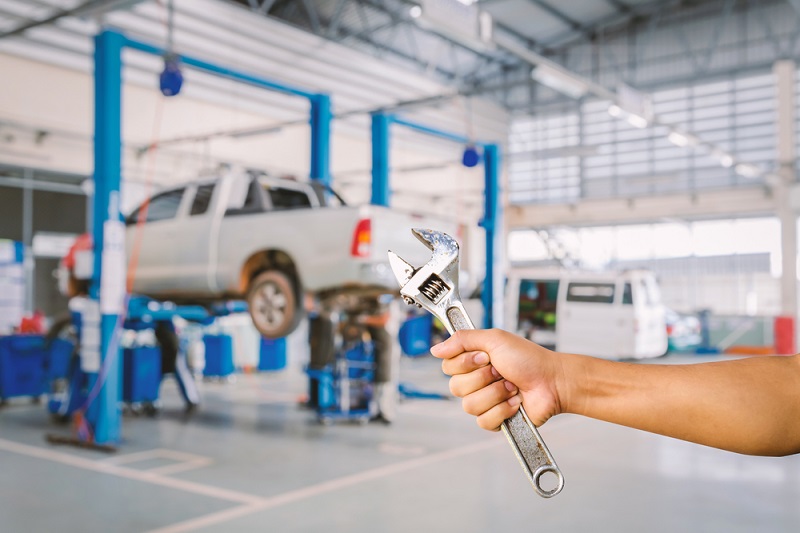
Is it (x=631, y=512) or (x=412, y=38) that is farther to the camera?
(x=412, y=38)

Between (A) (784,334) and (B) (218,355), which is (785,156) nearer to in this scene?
(A) (784,334)

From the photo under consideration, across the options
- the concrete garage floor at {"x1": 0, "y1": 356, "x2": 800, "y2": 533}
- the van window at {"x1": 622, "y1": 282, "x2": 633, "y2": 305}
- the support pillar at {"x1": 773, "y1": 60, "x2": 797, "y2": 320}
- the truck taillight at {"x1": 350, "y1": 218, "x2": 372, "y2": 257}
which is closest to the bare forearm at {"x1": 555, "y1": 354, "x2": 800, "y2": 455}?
the concrete garage floor at {"x1": 0, "y1": 356, "x2": 800, "y2": 533}

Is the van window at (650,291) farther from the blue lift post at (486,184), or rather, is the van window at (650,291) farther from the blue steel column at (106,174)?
the blue steel column at (106,174)

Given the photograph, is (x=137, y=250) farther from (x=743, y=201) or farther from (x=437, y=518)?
(x=743, y=201)

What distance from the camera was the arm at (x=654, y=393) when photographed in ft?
4.42

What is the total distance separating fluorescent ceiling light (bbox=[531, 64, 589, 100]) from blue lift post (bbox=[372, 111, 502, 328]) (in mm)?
1202

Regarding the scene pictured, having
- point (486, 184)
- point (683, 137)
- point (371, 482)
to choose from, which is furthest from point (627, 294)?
point (371, 482)

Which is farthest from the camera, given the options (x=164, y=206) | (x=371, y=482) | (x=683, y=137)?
(x=683, y=137)

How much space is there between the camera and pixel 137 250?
25.0ft

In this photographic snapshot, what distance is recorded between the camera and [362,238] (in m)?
6.18

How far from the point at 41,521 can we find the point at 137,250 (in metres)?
3.77

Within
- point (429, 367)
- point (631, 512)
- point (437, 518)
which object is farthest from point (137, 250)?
point (429, 367)

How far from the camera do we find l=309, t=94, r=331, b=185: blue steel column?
8.70 m

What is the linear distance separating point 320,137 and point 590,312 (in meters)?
7.04
